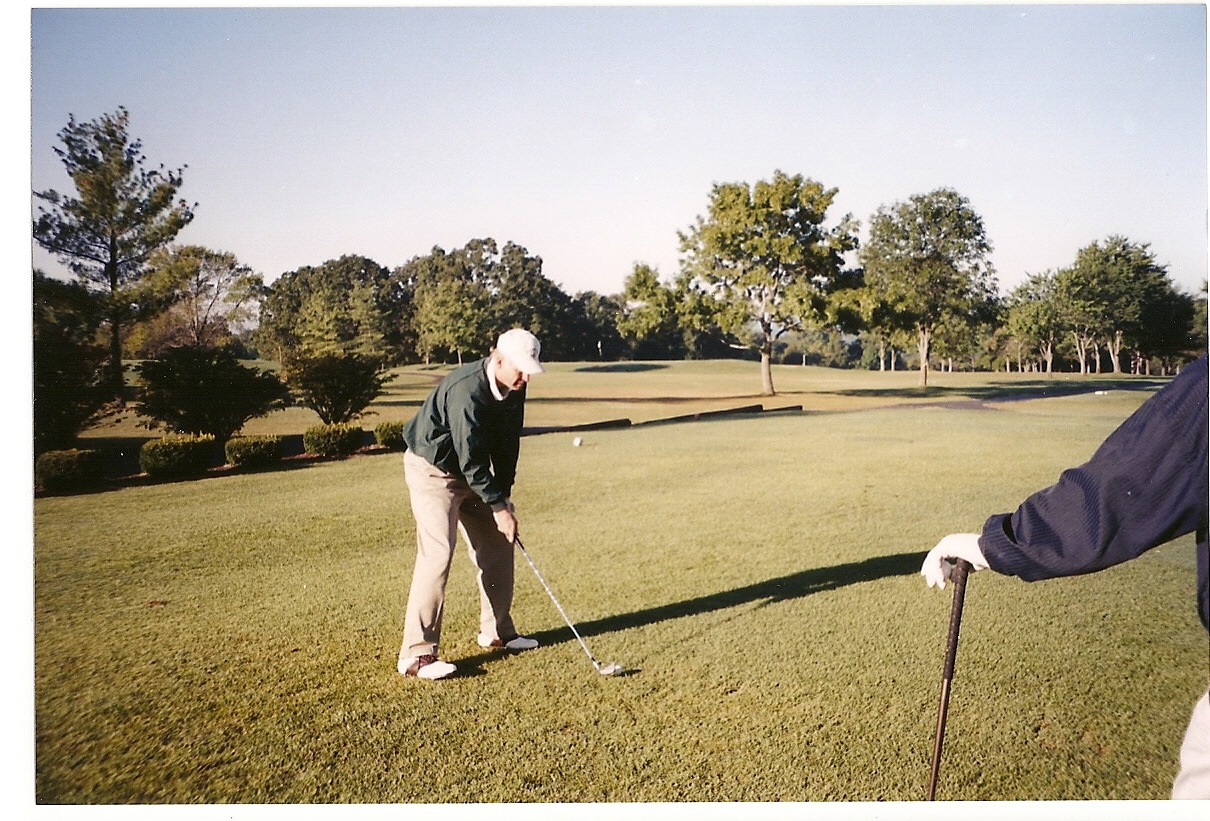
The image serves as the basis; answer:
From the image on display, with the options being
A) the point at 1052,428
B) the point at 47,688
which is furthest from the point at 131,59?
the point at 1052,428

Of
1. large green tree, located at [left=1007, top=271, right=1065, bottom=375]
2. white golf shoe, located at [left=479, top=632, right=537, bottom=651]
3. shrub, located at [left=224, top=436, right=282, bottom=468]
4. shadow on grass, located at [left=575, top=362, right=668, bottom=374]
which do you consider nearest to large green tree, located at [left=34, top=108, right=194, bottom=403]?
shrub, located at [left=224, top=436, right=282, bottom=468]

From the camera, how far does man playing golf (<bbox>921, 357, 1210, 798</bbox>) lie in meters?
1.43

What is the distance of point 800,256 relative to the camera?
8.02 meters

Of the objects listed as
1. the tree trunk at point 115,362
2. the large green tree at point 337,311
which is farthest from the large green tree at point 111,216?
the large green tree at point 337,311

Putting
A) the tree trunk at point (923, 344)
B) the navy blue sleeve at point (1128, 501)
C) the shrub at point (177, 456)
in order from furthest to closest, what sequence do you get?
the tree trunk at point (923, 344) < the shrub at point (177, 456) < the navy blue sleeve at point (1128, 501)

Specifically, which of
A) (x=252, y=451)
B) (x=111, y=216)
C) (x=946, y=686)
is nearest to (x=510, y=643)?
(x=946, y=686)

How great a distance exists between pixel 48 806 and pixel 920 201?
18.8 feet

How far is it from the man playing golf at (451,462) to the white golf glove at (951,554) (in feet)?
5.25

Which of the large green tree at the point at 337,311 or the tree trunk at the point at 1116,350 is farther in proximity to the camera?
the tree trunk at the point at 1116,350

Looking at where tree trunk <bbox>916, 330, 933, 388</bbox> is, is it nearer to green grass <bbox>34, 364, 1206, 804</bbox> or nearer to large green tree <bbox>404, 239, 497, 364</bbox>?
green grass <bbox>34, 364, 1206, 804</bbox>

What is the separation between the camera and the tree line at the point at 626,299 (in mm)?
4484

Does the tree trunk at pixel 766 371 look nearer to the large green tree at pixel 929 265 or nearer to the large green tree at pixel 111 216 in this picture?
the large green tree at pixel 929 265

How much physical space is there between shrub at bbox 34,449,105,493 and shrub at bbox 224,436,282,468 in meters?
1.20

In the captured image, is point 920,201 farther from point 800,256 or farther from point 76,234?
point 76,234
